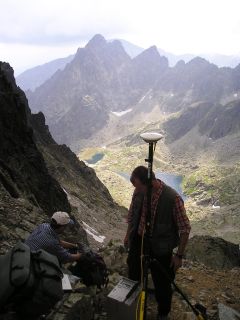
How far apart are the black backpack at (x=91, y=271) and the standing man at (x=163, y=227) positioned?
147 cm

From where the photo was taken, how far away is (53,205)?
2883cm

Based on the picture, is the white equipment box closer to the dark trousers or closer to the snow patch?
the dark trousers

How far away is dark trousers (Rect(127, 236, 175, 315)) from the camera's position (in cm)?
818

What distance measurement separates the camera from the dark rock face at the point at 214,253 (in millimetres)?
22688

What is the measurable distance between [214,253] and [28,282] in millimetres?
18603

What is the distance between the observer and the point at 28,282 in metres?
6.59

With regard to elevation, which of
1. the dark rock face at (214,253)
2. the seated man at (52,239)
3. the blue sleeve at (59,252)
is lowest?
the dark rock face at (214,253)

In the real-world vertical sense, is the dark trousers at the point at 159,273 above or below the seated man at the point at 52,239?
below

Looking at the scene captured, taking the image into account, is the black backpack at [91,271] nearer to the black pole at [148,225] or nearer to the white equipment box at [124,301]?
the white equipment box at [124,301]

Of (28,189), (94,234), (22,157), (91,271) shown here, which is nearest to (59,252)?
(91,271)

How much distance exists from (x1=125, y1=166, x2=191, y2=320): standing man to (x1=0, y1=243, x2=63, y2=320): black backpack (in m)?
2.01

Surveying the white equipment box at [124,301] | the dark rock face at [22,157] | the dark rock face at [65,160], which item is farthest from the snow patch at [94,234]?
the white equipment box at [124,301]

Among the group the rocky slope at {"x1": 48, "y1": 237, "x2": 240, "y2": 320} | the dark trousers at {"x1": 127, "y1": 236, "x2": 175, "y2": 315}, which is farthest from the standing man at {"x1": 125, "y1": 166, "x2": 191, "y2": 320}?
the rocky slope at {"x1": 48, "y1": 237, "x2": 240, "y2": 320}

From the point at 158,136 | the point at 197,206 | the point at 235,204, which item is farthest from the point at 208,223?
the point at 158,136
